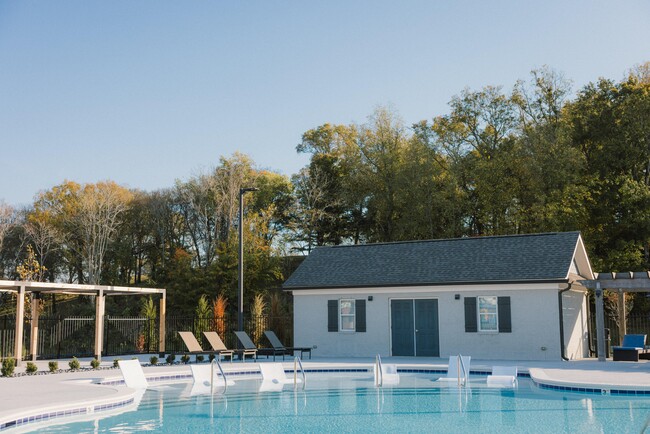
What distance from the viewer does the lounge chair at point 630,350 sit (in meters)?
20.5

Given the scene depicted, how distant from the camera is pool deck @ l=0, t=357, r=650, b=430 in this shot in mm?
11594

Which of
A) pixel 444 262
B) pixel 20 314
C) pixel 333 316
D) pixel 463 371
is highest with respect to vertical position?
pixel 444 262

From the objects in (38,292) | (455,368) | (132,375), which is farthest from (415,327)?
(38,292)

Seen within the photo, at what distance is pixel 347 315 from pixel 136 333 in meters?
12.2

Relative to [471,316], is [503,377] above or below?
below

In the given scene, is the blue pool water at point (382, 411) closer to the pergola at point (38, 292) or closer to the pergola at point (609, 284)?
the pergola at point (38, 292)

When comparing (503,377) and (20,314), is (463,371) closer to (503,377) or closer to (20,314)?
(503,377)

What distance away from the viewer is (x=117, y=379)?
16578 mm

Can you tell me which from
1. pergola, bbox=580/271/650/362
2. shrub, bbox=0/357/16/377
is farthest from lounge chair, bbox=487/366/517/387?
shrub, bbox=0/357/16/377

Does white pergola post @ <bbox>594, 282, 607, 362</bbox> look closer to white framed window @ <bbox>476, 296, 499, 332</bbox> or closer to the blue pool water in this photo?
white framed window @ <bbox>476, 296, 499, 332</bbox>

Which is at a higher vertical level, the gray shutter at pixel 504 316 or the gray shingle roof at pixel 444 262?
the gray shingle roof at pixel 444 262

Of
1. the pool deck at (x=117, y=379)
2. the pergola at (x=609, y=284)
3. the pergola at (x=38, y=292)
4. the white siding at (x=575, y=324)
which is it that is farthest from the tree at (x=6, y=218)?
the pergola at (x=609, y=284)

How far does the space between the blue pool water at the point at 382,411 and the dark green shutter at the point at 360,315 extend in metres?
8.44

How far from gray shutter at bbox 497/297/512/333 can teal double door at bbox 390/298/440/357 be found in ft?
7.48
